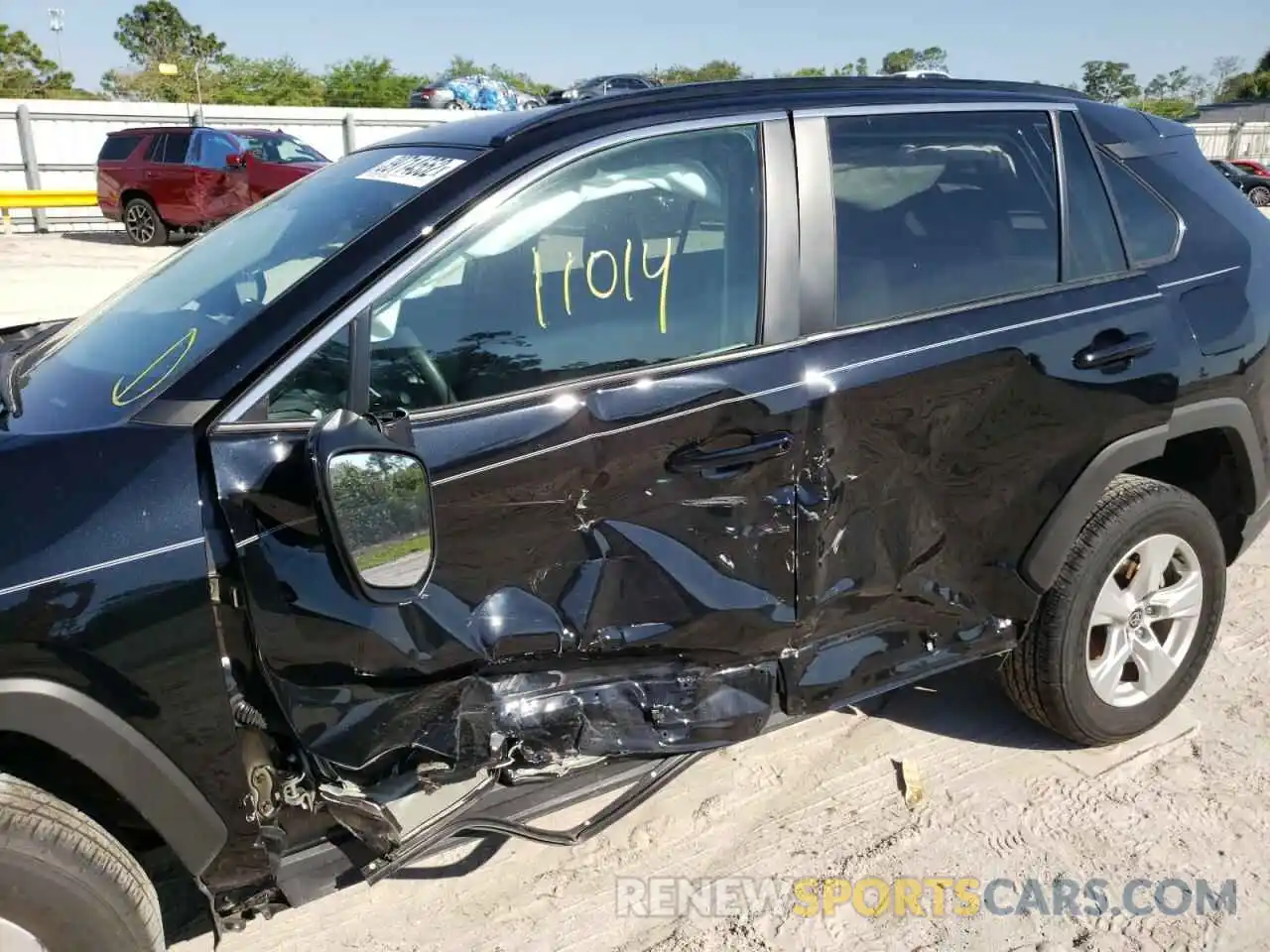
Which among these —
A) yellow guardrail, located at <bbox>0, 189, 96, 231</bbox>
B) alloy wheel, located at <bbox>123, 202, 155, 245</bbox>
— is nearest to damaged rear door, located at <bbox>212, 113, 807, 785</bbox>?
alloy wheel, located at <bbox>123, 202, 155, 245</bbox>

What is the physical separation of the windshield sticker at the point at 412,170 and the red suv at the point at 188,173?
1446 centimetres

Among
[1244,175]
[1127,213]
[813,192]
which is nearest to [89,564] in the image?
[813,192]

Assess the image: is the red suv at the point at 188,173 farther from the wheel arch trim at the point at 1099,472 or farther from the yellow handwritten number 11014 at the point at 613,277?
the wheel arch trim at the point at 1099,472

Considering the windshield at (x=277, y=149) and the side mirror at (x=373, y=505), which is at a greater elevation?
the windshield at (x=277, y=149)

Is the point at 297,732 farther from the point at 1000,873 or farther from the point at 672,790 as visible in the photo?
the point at 1000,873

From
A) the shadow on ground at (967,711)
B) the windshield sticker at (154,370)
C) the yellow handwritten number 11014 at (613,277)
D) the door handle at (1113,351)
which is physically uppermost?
the yellow handwritten number 11014 at (613,277)

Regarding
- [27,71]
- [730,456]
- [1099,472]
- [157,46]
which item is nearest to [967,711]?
[1099,472]

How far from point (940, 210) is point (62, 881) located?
266cm

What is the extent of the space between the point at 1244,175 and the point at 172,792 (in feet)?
108

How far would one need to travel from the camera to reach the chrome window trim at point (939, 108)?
8.83 ft

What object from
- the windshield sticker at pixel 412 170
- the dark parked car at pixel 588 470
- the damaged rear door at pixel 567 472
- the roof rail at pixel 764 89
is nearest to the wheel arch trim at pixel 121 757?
the dark parked car at pixel 588 470

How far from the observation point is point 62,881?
188 centimetres

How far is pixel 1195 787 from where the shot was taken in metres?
3.12

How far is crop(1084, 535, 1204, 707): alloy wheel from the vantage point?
3.21 m
